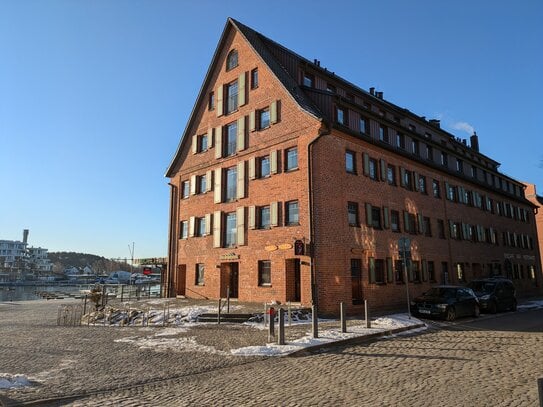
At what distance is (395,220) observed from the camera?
24828 millimetres

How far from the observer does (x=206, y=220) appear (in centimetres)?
2692

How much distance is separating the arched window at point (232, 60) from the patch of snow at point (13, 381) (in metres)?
22.8

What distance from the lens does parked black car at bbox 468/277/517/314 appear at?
852 inches

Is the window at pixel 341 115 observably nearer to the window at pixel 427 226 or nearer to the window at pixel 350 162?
the window at pixel 350 162

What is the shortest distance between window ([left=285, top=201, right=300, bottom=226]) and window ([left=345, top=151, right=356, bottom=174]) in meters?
3.52

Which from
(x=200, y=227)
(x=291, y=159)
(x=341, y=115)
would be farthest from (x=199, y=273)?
(x=341, y=115)

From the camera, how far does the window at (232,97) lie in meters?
26.8

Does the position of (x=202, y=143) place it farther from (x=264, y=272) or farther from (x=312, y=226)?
(x=312, y=226)

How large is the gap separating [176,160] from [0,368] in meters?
23.3

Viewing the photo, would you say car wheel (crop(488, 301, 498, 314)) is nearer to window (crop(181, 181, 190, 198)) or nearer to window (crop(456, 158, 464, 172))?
window (crop(456, 158, 464, 172))

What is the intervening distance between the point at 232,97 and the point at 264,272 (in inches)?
474

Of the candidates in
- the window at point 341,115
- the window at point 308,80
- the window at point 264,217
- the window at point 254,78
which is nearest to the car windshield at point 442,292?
the window at point 264,217

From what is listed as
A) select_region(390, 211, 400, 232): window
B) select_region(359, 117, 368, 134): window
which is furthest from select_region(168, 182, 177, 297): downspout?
select_region(390, 211, 400, 232): window

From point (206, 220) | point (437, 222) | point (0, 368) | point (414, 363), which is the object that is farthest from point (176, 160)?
point (414, 363)
